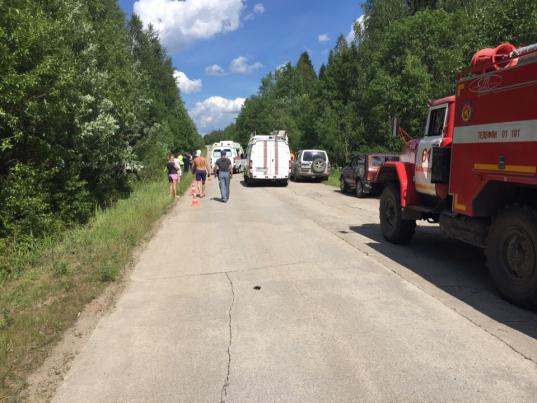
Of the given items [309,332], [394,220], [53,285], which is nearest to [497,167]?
[309,332]

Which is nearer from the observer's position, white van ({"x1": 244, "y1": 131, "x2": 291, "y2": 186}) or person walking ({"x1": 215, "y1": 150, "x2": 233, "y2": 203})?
person walking ({"x1": 215, "y1": 150, "x2": 233, "y2": 203})

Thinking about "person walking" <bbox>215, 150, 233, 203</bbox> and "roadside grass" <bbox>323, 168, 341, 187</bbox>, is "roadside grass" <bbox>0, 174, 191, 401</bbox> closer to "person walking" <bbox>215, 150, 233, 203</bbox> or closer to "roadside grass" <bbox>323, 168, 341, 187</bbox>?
"person walking" <bbox>215, 150, 233, 203</bbox>

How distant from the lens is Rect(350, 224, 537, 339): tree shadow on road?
5195mm

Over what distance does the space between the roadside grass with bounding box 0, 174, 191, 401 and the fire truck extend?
16.4 ft

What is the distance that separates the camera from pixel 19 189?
905 cm

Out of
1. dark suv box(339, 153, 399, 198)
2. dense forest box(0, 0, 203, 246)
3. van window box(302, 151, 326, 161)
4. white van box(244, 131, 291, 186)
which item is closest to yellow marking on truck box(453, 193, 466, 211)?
dense forest box(0, 0, 203, 246)

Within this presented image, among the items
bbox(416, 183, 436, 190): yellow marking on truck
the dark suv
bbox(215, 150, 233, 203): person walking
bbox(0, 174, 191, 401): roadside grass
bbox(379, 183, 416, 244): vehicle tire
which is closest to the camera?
bbox(0, 174, 191, 401): roadside grass

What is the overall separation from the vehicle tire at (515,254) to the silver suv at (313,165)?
2216 cm

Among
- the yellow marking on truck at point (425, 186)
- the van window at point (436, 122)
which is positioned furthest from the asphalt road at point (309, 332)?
the van window at point (436, 122)

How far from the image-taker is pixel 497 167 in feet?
18.6

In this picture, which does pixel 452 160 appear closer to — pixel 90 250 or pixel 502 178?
pixel 502 178

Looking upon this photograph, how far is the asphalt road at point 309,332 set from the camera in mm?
3615

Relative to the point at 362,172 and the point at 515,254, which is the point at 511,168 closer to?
the point at 515,254

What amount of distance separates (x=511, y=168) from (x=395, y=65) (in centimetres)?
2378
